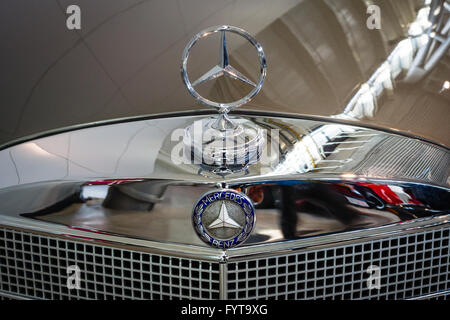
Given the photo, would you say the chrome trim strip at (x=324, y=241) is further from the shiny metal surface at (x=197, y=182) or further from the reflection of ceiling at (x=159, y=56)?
the reflection of ceiling at (x=159, y=56)

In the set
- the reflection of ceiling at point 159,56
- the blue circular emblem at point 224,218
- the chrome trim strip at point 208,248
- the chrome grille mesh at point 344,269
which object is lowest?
the chrome grille mesh at point 344,269

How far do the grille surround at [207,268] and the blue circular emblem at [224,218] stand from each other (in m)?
0.06

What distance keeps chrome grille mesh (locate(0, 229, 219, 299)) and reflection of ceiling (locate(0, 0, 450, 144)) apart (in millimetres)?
273

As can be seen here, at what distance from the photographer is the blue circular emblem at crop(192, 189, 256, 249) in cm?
100

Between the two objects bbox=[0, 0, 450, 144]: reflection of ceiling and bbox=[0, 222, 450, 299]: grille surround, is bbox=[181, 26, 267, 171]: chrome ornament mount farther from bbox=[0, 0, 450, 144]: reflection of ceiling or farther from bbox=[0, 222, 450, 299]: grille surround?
bbox=[0, 222, 450, 299]: grille surround

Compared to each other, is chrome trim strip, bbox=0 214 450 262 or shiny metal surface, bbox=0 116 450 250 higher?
shiny metal surface, bbox=0 116 450 250

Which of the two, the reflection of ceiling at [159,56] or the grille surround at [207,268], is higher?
the reflection of ceiling at [159,56]

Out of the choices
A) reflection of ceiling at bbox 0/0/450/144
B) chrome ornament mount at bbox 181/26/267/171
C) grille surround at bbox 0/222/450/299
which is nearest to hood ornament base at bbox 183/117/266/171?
chrome ornament mount at bbox 181/26/267/171

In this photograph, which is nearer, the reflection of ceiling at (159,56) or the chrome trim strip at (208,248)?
the chrome trim strip at (208,248)

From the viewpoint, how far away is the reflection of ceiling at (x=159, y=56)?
1181 millimetres

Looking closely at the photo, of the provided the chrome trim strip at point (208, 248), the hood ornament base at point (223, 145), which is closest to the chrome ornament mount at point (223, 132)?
the hood ornament base at point (223, 145)
